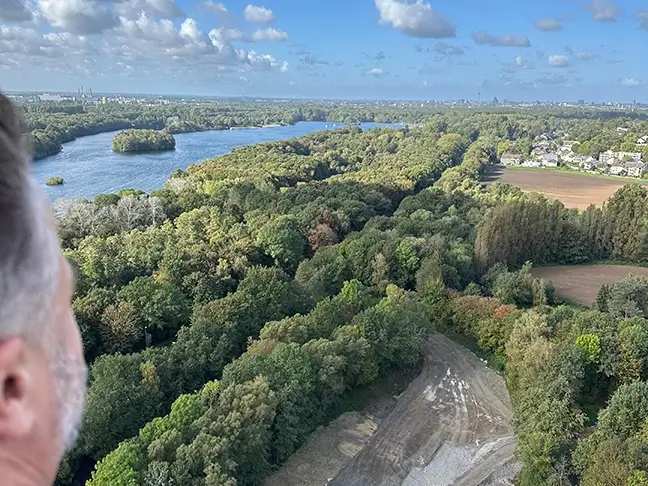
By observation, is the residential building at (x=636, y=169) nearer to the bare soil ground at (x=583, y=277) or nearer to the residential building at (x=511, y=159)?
the residential building at (x=511, y=159)

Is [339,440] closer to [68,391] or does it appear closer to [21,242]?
[68,391]

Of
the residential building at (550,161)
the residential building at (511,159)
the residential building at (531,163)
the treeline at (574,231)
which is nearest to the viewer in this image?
the treeline at (574,231)

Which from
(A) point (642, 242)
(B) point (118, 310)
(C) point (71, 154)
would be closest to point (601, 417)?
(B) point (118, 310)

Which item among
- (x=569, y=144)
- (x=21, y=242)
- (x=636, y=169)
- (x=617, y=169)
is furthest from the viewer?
(x=569, y=144)

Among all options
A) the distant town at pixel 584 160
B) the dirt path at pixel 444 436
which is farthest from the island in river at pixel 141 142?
the dirt path at pixel 444 436

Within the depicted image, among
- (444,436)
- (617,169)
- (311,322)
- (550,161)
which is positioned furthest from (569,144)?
(444,436)

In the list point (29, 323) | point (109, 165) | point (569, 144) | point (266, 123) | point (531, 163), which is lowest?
point (266, 123)
